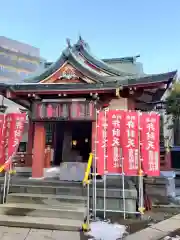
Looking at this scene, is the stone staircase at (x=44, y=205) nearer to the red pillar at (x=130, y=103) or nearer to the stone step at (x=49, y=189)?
the stone step at (x=49, y=189)

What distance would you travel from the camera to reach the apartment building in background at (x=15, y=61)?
4318 centimetres

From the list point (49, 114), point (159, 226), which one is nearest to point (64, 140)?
point (49, 114)

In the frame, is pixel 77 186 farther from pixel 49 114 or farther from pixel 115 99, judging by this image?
pixel 115 99

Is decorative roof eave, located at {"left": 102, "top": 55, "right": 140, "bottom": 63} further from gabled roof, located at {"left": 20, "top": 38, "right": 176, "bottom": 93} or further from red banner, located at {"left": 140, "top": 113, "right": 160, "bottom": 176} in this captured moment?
red banner, located at {"left": 140, "top": 113, "right": 160, "bottom": 176}

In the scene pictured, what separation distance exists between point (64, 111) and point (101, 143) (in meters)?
2.99

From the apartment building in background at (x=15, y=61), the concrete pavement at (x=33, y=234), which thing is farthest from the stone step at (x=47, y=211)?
the apartment building in background at (x=15, y=61)

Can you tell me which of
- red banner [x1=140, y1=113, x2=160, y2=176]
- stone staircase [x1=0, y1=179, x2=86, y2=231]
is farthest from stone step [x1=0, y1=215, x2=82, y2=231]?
red banner [x1=140, y1=113, x2=160, y2=176]

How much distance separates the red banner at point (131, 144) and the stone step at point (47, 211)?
6.14ft

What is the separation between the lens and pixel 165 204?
7906 millimetres

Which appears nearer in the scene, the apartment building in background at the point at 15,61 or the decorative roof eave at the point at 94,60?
the decorative roof eave at the point at 94,60

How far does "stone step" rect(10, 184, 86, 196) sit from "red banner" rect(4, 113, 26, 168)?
1260 mm

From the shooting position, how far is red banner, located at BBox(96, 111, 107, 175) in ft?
20.2

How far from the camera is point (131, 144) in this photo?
631 cm

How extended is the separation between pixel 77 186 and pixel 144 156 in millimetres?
2778
